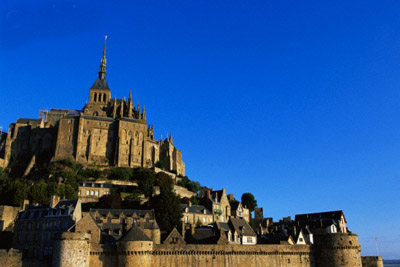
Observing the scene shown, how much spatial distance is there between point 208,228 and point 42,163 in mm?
41009

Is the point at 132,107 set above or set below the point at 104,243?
above

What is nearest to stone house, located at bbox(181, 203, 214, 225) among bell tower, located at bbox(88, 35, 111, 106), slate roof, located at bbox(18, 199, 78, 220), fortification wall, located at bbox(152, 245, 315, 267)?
fortification wall, located at bbox(152, 245, 315, 267)

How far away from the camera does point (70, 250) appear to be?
37812mm

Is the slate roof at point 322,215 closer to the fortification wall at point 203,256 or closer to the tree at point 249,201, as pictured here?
the tree at point 249,201

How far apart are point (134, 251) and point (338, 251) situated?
1012 inches

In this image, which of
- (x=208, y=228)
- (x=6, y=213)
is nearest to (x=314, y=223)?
(x=208, y=228)

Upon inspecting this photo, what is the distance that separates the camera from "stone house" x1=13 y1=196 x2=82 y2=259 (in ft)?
146

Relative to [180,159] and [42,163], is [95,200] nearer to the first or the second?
[42,163]

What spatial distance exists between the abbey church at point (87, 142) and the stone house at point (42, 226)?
31.2 metres

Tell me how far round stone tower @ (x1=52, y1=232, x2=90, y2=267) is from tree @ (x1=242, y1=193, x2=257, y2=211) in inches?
1973

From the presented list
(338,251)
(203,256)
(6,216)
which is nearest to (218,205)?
(338,251)

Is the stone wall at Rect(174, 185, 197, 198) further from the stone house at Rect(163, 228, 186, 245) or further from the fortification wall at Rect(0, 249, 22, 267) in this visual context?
the fortification wall at Rect(0, 249, 22, 267)

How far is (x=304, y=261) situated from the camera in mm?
49844

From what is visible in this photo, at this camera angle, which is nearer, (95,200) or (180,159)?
(95,200)
